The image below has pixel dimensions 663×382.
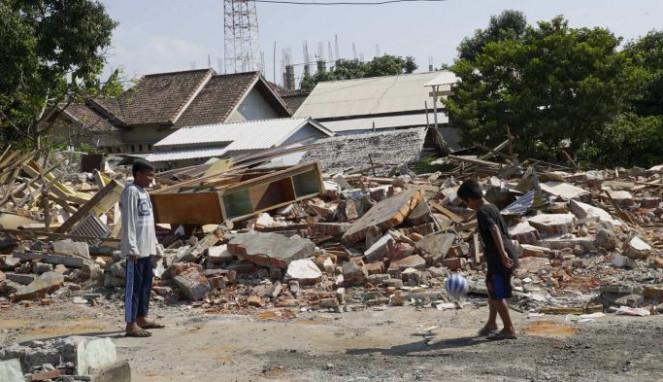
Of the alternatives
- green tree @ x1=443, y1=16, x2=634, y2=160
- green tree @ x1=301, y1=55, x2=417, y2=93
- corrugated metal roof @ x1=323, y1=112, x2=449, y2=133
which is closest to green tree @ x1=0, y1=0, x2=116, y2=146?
green tree @ x1=443, y1=16, x2=634, y2=160

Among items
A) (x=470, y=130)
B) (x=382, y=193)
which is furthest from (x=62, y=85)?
(x=470, y=130)

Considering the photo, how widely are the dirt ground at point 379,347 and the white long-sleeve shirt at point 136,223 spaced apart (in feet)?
2.86

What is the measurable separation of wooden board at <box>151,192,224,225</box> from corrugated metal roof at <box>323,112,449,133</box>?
2459cm

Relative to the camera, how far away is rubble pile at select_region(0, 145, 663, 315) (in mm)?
9398

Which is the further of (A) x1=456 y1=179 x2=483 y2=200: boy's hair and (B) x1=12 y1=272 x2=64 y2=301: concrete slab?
(B) x1=12 y1=272 x2=64 y2=301: concrete slab

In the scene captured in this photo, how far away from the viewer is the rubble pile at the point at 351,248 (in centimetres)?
940

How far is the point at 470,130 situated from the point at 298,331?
70.2 ft

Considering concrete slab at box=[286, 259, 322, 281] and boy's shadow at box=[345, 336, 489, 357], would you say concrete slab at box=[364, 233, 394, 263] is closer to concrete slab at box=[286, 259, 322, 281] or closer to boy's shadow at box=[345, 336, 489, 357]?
concrete slab at box=[286, 259, 322, 281]

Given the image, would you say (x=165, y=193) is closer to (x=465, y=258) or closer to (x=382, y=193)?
(x=382, y=193)

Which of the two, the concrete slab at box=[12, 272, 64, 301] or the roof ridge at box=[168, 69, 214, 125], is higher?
the roof ridge at box=[168, 69, 214, 125]

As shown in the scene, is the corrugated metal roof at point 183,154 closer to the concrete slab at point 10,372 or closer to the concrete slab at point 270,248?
the concrete slab at point 270,248

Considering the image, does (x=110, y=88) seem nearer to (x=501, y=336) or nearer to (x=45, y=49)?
(x=45, y=49)

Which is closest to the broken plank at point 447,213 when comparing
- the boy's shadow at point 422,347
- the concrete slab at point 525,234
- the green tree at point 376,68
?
the concrete slab at point 525,234

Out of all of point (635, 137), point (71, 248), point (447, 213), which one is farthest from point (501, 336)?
point (635, 137)
